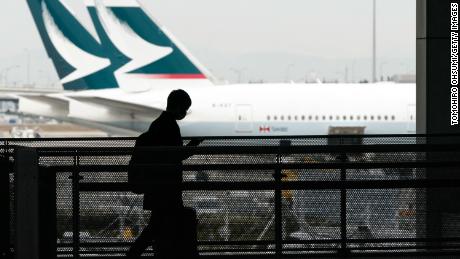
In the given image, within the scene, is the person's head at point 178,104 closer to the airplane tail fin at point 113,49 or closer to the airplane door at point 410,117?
the airplane door at point 410,117

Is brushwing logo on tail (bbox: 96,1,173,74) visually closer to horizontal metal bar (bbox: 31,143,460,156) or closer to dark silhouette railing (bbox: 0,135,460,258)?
dark silhouette railing (bbox: 0,135,460,258)

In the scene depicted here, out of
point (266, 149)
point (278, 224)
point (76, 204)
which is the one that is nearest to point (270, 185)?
point (266, 149)

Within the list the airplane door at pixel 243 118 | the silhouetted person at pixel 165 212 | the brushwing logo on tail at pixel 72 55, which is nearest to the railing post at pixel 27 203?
the silhouetted person at pixel 165 212

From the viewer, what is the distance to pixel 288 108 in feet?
141

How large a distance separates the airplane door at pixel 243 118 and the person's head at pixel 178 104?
3435cm

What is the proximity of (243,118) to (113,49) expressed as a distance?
6967 mm

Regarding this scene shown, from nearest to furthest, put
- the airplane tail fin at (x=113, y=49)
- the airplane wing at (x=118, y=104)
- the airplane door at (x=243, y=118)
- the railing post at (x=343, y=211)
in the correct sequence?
the railing post at (x=343, y=211) → the airplane wing at (x=118, y=104) → the airplane door at (x=243, y=118) → the airplane tail fin at (x=113, y=49)

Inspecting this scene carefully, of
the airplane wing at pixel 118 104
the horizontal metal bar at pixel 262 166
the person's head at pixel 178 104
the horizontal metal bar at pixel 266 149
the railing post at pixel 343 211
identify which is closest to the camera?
the horizontal metal bar at pixel 266 149

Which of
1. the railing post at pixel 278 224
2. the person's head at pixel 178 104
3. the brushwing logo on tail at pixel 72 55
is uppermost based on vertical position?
the brushwing logo on tail at pixel 72 55

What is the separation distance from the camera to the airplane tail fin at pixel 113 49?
147 ft

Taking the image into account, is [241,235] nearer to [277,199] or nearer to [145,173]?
[277,199]

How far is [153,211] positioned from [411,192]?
1.52 m

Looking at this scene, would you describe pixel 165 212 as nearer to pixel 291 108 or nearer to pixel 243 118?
pixel 243 118

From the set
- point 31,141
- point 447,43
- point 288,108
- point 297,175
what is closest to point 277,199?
point 297,175
